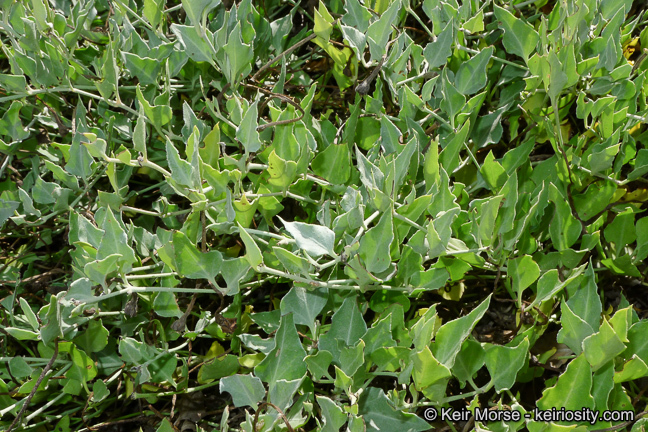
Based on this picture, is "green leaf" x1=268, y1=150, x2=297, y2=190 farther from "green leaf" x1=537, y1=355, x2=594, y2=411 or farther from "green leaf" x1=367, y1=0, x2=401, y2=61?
"green leaf" x1=537, y1=355, x2=594, y2=411

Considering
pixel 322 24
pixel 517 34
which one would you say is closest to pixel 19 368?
pixel 322 24

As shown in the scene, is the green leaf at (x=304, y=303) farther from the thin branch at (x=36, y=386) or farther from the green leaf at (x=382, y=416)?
the thin branch at (x=36, y=386)

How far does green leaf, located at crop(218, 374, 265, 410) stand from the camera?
2.17 ft

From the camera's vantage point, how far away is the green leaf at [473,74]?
847 millimetres

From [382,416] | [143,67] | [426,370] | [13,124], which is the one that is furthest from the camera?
[13,124]

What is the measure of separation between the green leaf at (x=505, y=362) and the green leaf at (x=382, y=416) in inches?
4.2

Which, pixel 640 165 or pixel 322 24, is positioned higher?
pixel 322 24

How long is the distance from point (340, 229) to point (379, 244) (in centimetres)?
7

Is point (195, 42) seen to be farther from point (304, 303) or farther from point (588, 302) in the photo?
point (588, 302)

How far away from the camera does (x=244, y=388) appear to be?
2.19ft

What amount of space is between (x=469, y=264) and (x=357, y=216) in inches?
7.8

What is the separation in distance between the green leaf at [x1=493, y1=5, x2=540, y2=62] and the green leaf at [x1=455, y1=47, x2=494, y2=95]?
56 mm

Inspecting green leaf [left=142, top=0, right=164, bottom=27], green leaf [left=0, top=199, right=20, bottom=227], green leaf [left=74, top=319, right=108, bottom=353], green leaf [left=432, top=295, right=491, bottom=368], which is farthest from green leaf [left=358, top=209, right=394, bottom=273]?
green leaf [left=0, top=199, right=20, bottom=227]

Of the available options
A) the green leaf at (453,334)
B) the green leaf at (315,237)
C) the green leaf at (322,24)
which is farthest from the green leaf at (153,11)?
the green leaf at (453,334)
